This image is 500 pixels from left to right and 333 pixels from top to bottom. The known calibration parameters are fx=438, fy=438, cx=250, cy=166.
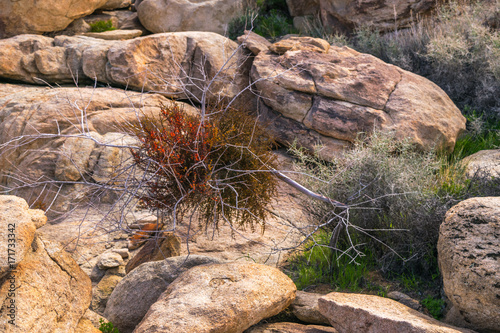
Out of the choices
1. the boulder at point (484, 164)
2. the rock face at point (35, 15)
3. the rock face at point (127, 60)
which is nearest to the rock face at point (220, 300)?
the boulder at point (484, 164)

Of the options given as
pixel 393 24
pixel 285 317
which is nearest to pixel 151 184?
pixel 285 317

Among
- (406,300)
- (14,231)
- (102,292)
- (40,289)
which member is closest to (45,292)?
(40,289)

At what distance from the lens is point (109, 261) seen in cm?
484

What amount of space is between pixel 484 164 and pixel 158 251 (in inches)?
→ 156

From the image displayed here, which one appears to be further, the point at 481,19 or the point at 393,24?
the point at 393,24

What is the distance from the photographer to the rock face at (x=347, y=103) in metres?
6.23

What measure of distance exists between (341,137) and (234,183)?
9.18 feet

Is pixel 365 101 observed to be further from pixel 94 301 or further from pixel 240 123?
pixel 94 301

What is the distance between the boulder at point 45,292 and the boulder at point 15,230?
0.38 ft

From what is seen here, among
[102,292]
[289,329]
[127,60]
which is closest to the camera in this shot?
[289,329]

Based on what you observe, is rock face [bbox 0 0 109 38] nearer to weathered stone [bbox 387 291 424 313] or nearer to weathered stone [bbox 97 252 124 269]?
weathered stone [bbox 97 252 124 269]

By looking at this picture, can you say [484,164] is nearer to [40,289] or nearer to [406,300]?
[406,300]

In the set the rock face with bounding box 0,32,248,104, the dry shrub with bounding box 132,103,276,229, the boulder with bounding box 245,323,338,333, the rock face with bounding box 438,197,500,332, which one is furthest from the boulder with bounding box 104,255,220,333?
the rock face with bounding box 0,32,248,104

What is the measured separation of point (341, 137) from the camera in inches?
Result: 249
